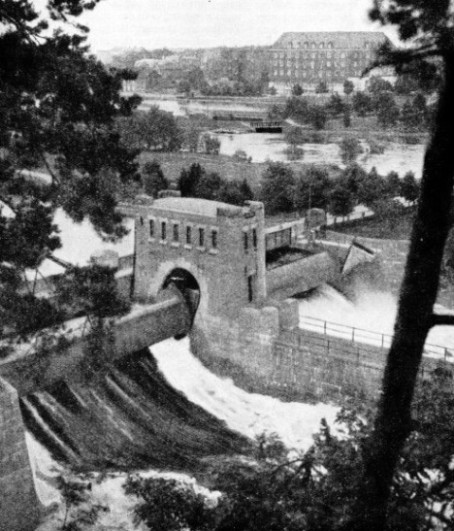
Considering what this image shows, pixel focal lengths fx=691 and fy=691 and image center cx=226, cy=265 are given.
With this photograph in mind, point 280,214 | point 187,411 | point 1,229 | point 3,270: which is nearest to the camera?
point 1,229

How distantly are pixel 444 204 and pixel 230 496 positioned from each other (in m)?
4.31

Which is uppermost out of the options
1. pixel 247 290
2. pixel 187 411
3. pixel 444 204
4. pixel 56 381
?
pixel 444 204

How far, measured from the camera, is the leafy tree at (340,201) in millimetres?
46531

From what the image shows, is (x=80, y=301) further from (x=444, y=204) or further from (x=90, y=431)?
(x=444, y=204)

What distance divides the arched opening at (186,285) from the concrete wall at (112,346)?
273 millimetres

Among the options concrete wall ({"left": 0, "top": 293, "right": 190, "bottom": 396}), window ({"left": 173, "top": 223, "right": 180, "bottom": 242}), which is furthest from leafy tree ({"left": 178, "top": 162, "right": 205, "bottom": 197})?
concrete wall ({"left": 0, "top": 293, "right": 190, "bottom": 396})

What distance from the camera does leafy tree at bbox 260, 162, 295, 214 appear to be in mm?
50781

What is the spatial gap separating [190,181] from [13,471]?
38648mm

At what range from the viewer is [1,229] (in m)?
12.4

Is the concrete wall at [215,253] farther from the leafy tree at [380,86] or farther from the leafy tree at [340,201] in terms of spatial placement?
the leafy tree at [380,86]

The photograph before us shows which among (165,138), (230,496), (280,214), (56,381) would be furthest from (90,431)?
(165,138)

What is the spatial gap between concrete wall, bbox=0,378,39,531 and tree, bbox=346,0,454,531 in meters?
11.1

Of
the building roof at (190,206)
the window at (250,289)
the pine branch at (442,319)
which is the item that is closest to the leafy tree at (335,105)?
the building roof at (190,206)

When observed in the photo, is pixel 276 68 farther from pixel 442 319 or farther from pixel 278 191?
pixel 442 319
